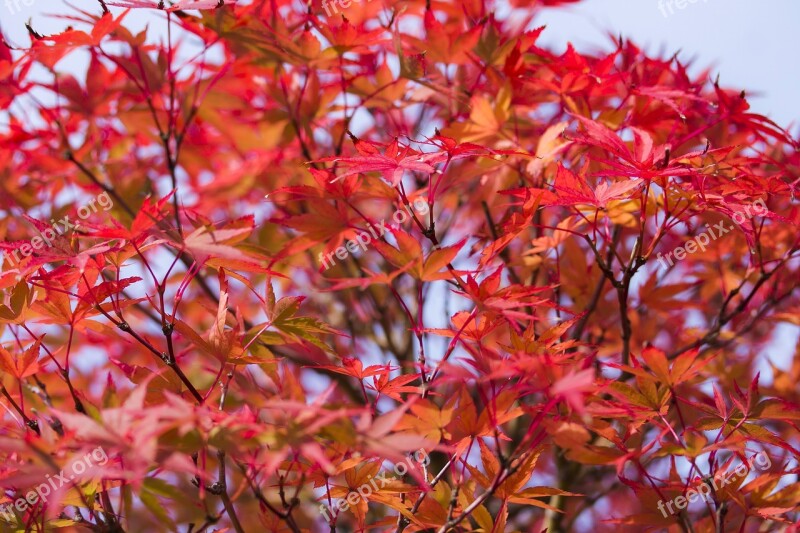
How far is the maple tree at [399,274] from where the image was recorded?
0.78m

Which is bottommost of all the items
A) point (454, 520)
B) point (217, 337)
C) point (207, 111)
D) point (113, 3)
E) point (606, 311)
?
point (454, 520)

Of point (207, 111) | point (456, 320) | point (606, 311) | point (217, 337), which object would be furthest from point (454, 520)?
point (207, 111)

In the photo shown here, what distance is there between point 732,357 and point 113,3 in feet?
5.19

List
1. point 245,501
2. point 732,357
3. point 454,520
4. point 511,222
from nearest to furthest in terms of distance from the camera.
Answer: point 454,520 → point 511,222 → point 732,357 → point 245,501

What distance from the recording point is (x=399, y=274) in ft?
3.47

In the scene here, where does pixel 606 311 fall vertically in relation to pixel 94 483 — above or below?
above

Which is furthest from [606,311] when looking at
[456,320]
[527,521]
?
[527,521]

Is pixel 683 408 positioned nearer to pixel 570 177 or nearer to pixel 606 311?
pixel 606 311

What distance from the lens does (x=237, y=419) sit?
0.70 metres

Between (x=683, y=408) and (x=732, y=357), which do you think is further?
(x=732, y=357)

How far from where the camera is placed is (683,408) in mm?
1387

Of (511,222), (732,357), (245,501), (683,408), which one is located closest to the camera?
(511,222)

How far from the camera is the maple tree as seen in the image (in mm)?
784

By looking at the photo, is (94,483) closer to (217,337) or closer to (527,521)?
(217,337)
